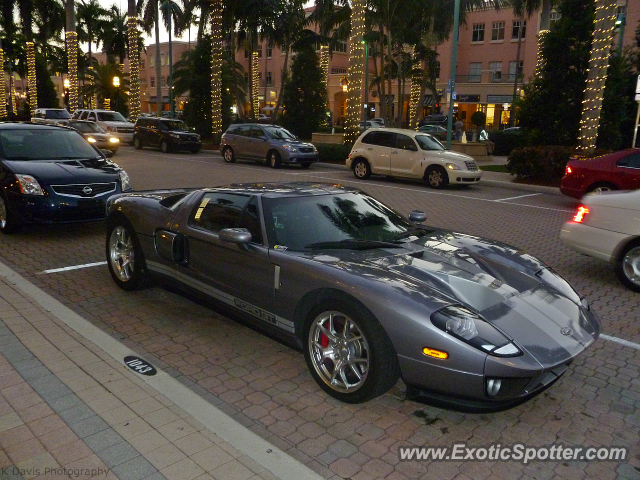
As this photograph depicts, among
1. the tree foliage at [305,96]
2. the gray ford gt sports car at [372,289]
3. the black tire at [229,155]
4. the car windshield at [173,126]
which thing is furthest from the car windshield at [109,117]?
the gray ford gt sports car at [372,289]

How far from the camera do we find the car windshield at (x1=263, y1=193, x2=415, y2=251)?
4547 millimetres

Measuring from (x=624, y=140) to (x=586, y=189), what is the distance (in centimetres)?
963

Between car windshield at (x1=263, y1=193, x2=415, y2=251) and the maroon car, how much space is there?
8.68m

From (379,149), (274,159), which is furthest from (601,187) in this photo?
(274,159)

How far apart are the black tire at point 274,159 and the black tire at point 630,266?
53.1 ft

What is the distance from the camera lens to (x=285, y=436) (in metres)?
3.54

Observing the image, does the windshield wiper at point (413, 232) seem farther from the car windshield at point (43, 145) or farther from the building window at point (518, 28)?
the building window at point (518, 28)

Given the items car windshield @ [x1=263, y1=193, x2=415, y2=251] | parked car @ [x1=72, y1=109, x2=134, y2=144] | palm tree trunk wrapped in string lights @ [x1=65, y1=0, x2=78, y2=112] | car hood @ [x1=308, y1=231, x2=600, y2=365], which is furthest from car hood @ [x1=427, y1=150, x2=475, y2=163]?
palm tree trunk wrapped in string lights @ [x1=65, y1=0, x2=78, y2=112]

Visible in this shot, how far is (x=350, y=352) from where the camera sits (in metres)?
3.83

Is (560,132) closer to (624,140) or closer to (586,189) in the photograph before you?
(624,140)

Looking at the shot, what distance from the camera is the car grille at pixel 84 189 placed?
8.40 meters

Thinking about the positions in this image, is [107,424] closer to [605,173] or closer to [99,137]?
[605,173]

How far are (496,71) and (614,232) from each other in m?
56.0

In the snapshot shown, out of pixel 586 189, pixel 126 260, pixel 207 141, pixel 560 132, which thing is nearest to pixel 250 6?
pixel 207 141
